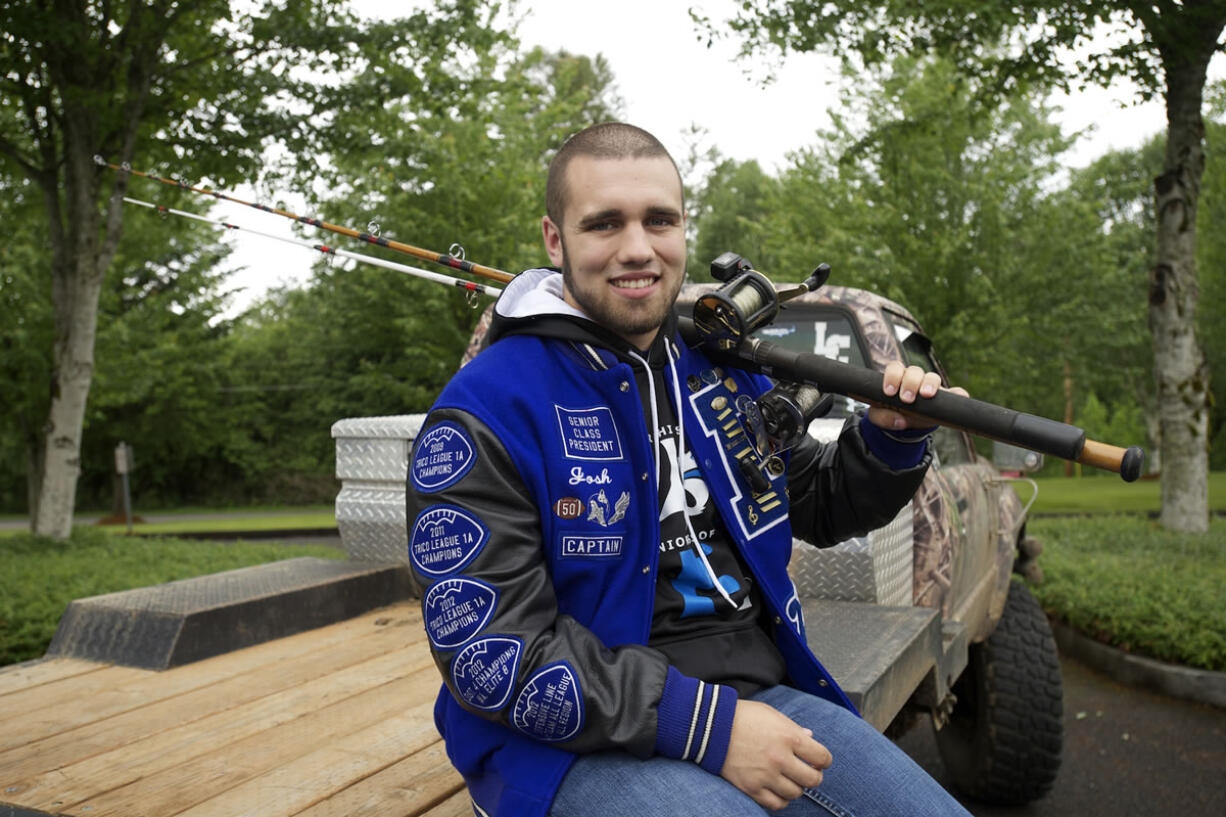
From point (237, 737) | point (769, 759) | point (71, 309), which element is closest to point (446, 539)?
point (769, 759)

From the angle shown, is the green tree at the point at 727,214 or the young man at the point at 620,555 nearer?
the young man at the point at 620,555

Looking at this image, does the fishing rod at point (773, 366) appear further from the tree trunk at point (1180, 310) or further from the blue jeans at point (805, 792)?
the tree trunk at point (1180, 310)

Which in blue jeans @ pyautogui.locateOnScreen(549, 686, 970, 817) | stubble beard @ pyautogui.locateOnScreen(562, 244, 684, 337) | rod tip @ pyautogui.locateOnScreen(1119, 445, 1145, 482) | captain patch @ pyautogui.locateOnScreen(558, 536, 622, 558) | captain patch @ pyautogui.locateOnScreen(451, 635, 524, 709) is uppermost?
stubble beard @ pyautogui.locateOnScreen(562, 244, 684, 337)

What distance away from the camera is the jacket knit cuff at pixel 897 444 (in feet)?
6.53

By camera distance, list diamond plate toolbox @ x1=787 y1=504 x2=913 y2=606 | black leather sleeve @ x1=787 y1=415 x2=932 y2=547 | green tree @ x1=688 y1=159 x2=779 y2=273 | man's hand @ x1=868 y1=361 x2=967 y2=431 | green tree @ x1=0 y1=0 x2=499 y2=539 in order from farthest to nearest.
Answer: green tree @ x1=688 y1=159 x2=779 y2=273
green tree @ x1=0 y1=0 x2=499 y2=539
diamond plate toolbox @ x1=787 y1=504 x2=913 y2=606
black leather sleeve @ x1=787 y1=415 x2=932 y2=547
man's hand @ x1=868 y1=361 x2=967 y2=431

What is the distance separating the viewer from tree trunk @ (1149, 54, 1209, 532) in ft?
32.2

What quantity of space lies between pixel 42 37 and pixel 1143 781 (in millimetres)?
8671

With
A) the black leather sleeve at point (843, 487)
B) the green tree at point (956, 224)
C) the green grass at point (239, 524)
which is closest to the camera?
the black leather sleeve at point (843, 487)

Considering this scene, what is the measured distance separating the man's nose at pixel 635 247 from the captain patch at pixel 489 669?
2.25ft

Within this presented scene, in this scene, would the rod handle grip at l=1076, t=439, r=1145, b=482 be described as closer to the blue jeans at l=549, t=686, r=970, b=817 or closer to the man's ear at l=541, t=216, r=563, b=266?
the blue jeans at l=549, t=686, r=970, b=817

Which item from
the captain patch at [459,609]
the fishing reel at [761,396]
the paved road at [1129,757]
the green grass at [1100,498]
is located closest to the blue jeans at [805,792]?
the captain patch at [459,609]

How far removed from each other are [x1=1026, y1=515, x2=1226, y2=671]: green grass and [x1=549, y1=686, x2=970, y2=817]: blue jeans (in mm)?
5268

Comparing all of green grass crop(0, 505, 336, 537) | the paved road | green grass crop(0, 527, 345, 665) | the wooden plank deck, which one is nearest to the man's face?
the wooden plank deck

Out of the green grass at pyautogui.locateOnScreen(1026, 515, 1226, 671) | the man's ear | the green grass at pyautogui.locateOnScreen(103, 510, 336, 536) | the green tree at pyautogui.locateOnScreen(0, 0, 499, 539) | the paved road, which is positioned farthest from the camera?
the green grass at pyautogui.locateOnScreen(103, 510, 336, 536)
